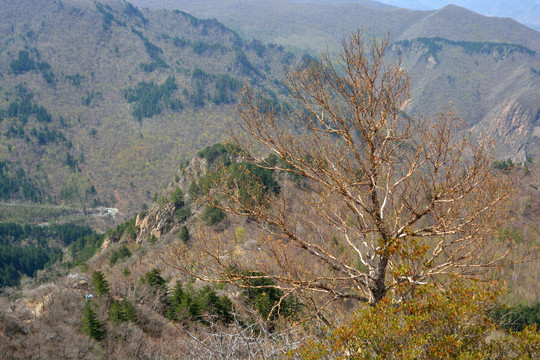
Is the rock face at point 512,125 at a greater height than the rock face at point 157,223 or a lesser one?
greater

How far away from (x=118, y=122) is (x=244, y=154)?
178 meters

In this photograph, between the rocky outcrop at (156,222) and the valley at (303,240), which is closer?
the valley at (303,240)

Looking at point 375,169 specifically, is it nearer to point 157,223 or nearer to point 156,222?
point 157,223

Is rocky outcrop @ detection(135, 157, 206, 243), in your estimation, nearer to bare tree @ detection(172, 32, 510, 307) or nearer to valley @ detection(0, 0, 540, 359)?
valley @ detection(0, 0, 540, 359)

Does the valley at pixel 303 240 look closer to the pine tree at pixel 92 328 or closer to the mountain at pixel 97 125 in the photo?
the pine tree at pixel 92 328

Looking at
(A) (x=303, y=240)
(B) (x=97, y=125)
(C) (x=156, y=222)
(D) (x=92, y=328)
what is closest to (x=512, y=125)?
(C) (x=156, y=222)

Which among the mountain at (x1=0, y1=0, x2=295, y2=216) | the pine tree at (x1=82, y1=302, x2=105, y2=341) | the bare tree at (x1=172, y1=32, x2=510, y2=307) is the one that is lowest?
the mountain at (x1=0, y1=0, x2=295, y2=216)

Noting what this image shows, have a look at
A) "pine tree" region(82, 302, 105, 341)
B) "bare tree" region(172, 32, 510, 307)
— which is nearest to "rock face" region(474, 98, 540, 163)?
"pine tree" region(82, 302, 105, 341)

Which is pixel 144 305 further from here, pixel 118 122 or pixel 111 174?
pixel 118 122

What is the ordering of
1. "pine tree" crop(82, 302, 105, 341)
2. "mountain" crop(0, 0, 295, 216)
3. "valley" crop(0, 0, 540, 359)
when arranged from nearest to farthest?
"valley" crop(0, 0, 540, 359)
"pine tree" crop(82, 302, 105, 341)
"mountain" crop(0, 0, 295, 216)

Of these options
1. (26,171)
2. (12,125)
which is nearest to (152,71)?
(12,125)

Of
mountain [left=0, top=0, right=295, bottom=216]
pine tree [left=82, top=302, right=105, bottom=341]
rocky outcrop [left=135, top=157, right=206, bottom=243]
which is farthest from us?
mountain [left=0, top=0, right=295, bottom=216]

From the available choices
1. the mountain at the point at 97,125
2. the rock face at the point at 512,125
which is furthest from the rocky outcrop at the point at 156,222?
the rock face at the point at 512,125

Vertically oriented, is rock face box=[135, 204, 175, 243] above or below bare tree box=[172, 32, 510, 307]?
below
